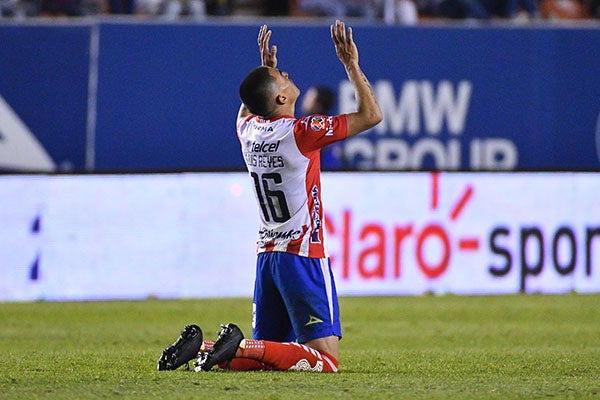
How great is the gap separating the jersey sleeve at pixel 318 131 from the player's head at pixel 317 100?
26.7 ft

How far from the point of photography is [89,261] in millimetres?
13914

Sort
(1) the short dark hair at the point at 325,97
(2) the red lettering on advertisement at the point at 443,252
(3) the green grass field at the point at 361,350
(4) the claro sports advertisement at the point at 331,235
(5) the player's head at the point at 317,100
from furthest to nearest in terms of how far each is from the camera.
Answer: (1) the short dark hair at the point at 325,97 < (5) the player's head at the point at 317,100 < (2) the red lettering on advertisement at the point at 443,252 < (4) the claro sports advertisement at the point at 331,235 < (3) the green grass field at the point at 361,350

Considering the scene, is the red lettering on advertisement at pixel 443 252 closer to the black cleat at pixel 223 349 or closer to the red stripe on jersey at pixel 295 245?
the red stripe on jersey at pixel 295 245

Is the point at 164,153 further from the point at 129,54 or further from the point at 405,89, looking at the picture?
the point at 405,89

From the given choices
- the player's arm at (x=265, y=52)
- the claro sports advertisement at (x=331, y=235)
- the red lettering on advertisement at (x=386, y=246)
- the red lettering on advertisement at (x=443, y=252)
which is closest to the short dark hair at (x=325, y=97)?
the claro sports advertisement at (x=331, y=235)

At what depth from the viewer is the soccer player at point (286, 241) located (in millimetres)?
7281

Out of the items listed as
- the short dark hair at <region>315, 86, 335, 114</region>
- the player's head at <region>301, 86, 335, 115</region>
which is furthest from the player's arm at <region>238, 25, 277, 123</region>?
the short dark hair at <region>315, 86, 335, 114</region>

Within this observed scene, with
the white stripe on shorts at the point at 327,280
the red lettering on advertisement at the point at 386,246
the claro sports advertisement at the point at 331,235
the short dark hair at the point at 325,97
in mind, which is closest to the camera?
the white stripe on shorts at the point at 327,280

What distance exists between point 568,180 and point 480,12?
136 inches

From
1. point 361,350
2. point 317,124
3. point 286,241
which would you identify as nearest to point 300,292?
point 286,241

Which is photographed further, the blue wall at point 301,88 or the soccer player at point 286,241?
the blue wall at point 301,88

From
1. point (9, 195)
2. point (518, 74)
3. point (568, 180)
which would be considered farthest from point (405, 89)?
point (9, 195)

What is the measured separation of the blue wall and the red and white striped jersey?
27.6 ft

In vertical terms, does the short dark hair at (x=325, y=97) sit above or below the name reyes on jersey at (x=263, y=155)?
above
